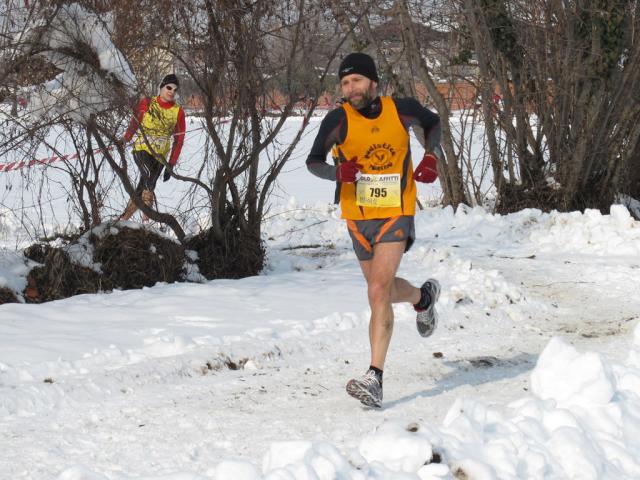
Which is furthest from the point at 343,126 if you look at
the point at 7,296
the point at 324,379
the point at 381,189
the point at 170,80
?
the point at 7,296

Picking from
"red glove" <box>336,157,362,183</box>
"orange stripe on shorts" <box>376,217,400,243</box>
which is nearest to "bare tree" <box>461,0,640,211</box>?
"orange stripe on shorts" <box>376,217,400,243</box>

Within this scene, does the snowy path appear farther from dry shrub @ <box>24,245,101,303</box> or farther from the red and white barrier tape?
the red and white barrier tape

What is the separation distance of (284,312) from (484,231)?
475 cm

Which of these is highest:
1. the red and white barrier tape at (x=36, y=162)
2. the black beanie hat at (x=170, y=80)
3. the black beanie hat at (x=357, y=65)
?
the black beanie hat at (x=170, y=80)

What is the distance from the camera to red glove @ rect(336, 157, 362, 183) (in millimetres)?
5230

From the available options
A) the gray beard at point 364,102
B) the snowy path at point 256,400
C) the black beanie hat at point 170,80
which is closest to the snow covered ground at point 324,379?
the snowy path at point 256,400

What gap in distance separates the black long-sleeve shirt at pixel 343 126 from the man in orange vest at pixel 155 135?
306cm

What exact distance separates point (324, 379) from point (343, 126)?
151 centimetres

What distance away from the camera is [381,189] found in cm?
538

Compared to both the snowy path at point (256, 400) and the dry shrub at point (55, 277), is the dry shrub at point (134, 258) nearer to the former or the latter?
the dry shrub at point (55, 277)

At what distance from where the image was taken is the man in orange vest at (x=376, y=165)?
5.34 meters

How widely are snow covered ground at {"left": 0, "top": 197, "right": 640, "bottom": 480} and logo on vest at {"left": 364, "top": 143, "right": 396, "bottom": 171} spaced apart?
1.25 metres

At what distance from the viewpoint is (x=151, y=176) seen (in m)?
9.11

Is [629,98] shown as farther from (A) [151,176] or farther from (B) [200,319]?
(B) [200,319]
